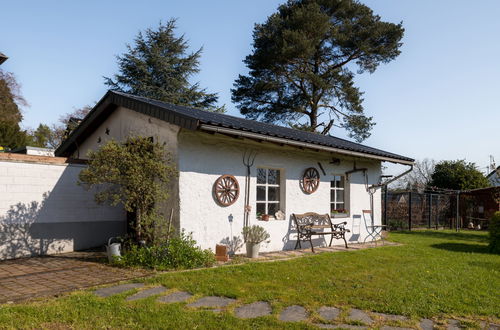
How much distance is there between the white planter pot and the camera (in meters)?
7.69

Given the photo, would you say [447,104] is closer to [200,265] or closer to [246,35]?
[200,265]

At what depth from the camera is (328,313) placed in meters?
4.20

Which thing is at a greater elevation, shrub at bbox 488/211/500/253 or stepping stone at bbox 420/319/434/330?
shrub at bbox 488/211/500/253

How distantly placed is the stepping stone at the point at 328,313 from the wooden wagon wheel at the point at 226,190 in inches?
149

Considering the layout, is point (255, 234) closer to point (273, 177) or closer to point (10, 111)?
point (273, 177)

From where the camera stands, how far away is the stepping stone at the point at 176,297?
4.56 metres

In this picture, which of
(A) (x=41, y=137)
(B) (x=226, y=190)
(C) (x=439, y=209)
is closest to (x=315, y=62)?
(C) (x=439, y=209)

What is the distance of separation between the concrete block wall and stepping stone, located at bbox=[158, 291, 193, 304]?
4.54 m

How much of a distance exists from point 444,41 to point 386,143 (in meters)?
15.8

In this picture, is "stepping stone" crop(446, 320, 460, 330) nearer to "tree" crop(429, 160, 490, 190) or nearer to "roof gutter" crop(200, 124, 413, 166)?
"roof gutter" crop(200, 124, 413, 166)

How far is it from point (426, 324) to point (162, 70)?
863 inches

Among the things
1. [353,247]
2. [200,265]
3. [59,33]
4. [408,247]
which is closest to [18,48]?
[59,33]

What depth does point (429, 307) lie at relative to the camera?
14.6ft

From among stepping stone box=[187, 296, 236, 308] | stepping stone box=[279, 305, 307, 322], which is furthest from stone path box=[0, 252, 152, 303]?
stepping stone box=[279, 305, 307, 322]
